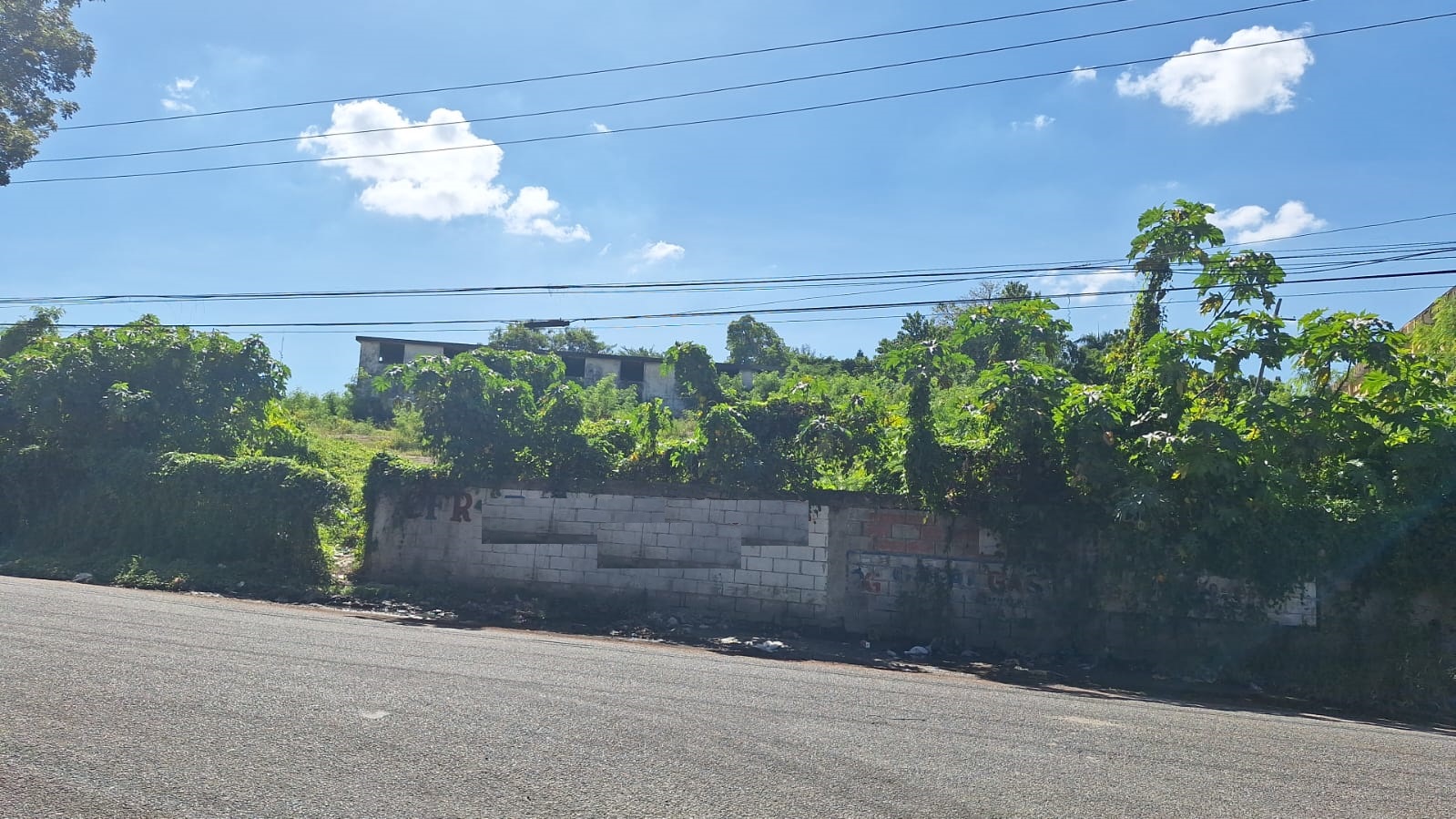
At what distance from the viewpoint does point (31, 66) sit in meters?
19.8

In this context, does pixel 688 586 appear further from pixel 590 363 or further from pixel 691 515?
pixel 590 363

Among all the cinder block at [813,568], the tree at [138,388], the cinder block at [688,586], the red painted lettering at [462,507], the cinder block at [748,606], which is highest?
the tree at [138,388]

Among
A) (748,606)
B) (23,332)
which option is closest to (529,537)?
(748,606)

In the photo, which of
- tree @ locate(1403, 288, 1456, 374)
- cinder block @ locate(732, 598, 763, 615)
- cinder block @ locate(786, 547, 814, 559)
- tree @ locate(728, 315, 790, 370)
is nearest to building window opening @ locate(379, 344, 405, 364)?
tree @ locate(728, 315, 790, 370)

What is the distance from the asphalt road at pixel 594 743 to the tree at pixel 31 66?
15.3 m

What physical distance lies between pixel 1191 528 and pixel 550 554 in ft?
29.3

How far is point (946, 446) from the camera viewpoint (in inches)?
512

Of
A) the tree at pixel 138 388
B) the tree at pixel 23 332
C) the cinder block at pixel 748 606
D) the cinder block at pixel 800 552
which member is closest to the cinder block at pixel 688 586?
the cinder block at pixel 748 606

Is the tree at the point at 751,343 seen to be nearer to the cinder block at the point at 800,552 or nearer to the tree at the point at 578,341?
the tree at the point at 578,341

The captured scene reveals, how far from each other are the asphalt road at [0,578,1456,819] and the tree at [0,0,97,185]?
50.3 feet

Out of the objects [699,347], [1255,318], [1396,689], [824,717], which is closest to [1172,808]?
[824,717]

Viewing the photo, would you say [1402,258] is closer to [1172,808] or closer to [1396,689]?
[1396,689]

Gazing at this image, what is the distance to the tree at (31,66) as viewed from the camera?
19.4m

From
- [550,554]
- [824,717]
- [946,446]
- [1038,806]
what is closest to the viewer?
[1038,806]
